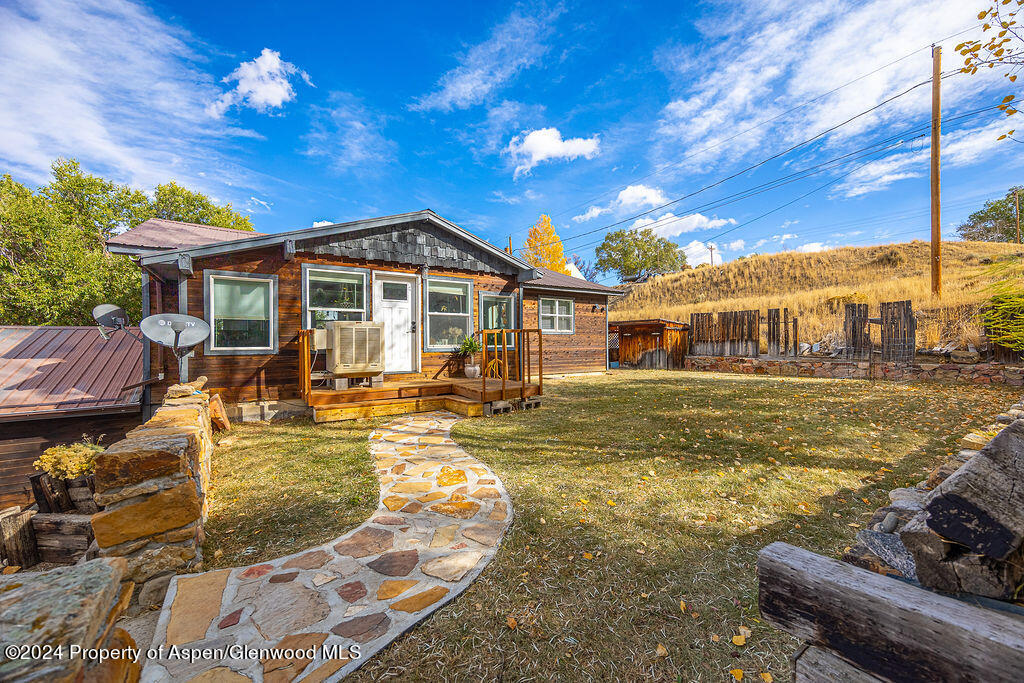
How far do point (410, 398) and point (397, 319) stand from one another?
6.59 feet

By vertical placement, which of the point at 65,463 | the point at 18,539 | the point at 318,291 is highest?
the point at 318,291

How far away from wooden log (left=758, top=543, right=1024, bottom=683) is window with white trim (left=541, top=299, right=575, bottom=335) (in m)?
11.1

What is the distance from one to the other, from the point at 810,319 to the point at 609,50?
44.5 ft

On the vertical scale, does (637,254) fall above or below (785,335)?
above

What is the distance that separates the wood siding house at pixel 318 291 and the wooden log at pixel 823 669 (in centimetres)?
750

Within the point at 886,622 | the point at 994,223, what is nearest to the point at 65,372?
the point at 886,622

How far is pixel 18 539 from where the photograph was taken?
382cm

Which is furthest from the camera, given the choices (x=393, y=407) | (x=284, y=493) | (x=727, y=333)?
(x=727, y=333)

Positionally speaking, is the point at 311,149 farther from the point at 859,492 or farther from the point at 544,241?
the point at 859,492

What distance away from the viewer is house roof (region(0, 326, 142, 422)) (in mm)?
6656

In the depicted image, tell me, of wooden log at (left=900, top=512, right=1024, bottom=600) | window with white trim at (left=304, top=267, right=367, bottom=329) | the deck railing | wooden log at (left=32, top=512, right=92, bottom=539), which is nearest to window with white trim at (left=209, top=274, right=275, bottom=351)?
window with white trim at (left=304, top=267, right=367, bottom=329)

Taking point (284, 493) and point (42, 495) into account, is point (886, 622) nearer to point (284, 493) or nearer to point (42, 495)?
point (284, 493)

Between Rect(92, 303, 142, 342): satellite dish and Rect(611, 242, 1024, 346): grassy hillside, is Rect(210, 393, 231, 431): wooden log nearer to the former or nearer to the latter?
Rect(92, 303, 142, 342): satellite dish

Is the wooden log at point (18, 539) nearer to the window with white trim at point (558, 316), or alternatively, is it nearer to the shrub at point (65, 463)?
the shrub at point (65, 463)
